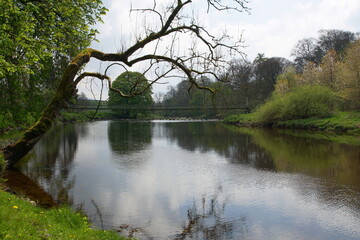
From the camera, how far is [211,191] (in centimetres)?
1150

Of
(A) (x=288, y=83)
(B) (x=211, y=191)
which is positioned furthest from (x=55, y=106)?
(A) (x=288, y=83)

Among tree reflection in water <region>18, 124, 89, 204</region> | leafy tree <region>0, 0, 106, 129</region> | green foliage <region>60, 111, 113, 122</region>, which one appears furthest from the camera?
green foliage <region>60, 111, 113, 122</region>

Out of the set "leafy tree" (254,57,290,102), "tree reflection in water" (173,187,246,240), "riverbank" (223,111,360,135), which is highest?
"leafy tree" (254,57,290,102)

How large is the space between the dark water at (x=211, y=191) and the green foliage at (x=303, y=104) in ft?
66.8

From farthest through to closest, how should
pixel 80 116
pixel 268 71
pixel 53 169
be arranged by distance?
pixel 268 71 → pixel 80 116 → pixel 53 169

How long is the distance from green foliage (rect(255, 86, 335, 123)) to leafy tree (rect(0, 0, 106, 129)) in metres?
31.1

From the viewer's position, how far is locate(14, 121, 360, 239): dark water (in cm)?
814

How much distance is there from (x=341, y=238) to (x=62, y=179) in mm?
10053

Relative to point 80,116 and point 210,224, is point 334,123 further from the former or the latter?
point 80,116

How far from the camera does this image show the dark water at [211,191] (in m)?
8.14

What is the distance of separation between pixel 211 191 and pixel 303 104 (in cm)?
3271

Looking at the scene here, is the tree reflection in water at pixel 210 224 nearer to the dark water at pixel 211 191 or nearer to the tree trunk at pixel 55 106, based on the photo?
the dark water at pixel 211 191

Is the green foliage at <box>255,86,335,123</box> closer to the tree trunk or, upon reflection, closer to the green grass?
the tree trunk

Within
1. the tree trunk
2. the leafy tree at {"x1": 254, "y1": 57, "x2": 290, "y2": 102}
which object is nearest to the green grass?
the tree trunk
